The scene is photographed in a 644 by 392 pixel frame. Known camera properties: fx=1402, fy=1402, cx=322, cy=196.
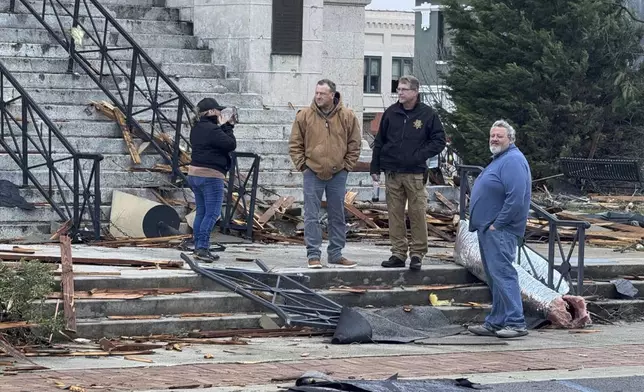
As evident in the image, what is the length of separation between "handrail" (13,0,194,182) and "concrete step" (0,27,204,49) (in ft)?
0.36

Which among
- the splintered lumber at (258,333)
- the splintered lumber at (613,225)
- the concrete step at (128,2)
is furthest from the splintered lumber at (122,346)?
the concrete step at (128,2)


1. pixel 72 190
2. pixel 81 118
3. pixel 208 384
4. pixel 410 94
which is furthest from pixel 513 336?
pixel 81 118

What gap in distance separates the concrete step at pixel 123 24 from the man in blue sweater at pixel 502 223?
9112 mm

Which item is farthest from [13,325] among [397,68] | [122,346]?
[397,68]

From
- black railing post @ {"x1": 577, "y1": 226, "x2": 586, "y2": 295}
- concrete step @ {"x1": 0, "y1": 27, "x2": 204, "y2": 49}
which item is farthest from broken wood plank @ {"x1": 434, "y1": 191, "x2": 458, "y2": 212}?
black railing post @ {"x1": 577, "y1": 226, "x2": 586, "y2": 295}

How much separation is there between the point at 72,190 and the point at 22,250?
2.34 metres

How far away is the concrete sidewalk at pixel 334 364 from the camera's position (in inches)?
367

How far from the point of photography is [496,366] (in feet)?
34.6

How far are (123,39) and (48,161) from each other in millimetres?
4780

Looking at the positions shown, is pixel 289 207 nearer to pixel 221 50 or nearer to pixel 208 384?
pixel 221 50

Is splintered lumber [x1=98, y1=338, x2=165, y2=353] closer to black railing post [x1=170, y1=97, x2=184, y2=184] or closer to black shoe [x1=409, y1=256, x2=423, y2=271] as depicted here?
black shoe [x1=409, y1=256, x2=423, y2=271]

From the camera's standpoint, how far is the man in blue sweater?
1210 centimetres

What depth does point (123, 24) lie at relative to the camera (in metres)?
20.4

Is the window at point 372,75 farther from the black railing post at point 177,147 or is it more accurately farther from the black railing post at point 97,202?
the black railing post at point 97,202
